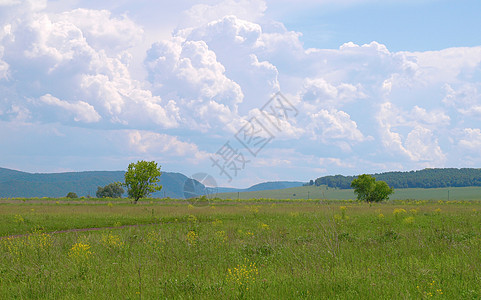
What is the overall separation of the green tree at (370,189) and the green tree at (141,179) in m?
43.5

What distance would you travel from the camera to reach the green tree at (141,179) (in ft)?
185

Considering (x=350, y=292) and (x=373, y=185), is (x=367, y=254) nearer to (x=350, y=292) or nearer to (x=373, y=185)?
(x=350, y=292)

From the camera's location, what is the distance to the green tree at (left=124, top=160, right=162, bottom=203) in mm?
56312

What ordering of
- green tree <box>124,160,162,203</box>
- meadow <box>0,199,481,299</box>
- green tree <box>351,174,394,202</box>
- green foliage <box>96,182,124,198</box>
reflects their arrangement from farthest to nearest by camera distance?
green foliage <box>96,182,124,198</box> → green tree <box>351,174,394,202</box> → green tree <box>124,160,162,203</box> → meadow <box>0,199,481,299</box>

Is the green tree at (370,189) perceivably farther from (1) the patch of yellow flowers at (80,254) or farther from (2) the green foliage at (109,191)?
(2) the green foliage at (109,191)

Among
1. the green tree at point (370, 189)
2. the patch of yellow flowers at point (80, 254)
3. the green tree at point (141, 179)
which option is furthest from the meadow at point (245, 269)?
the green tree at point (370, 189)

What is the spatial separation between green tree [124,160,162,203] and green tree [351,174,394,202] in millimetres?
43492

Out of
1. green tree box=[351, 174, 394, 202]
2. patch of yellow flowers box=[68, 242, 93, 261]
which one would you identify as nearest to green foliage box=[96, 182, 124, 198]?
green tree box=[351, 174, 394, 202]

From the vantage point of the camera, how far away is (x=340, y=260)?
10281 mm

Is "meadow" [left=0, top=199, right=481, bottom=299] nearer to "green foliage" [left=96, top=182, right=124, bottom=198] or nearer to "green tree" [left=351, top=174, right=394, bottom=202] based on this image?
"green tree" [left=351, top=174, right=394, bottom=202]

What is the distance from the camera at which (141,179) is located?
56656 millimetres

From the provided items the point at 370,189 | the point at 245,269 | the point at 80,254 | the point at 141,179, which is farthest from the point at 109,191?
the point at 245,269

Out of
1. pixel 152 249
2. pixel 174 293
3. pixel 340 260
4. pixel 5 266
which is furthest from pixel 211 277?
pixel 5 266

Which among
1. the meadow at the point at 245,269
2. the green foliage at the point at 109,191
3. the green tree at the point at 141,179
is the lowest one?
the green foliage at the point at 109,191
